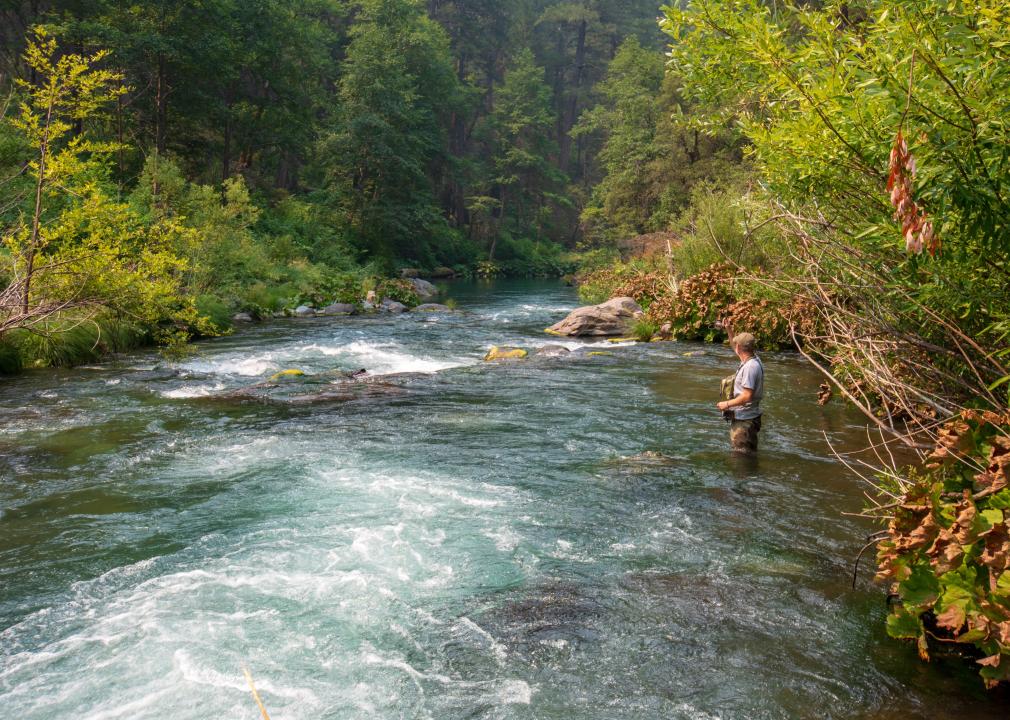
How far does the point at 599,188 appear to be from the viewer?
144ft

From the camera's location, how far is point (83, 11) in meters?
29.7

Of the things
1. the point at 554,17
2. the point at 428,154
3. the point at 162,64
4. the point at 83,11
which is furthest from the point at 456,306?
the point at 554,17

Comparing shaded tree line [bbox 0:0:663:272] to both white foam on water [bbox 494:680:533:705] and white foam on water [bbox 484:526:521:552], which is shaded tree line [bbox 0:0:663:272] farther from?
white foam on water [bbox 494:680:533:705]

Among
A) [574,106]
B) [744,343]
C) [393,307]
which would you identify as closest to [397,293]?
[393,307]

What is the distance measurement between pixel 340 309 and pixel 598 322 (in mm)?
10299

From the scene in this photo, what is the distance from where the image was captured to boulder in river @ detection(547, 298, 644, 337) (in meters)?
21.4

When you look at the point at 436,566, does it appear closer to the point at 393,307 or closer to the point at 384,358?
the point at 384,358

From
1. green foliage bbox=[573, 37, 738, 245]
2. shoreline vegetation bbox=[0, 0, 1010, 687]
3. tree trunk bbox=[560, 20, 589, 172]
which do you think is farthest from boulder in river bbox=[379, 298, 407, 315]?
tree trunk bbox=[560, 20, 589, 172]

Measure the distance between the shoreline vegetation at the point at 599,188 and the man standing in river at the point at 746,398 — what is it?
2.82ft

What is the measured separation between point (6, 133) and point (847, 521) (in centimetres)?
2232

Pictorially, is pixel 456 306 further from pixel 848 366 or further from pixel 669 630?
pixel 669 630

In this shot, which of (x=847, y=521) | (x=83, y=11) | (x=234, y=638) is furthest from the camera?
(x=83, y=11)

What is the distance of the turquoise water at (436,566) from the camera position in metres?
4.53

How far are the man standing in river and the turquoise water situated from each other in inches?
13.1
